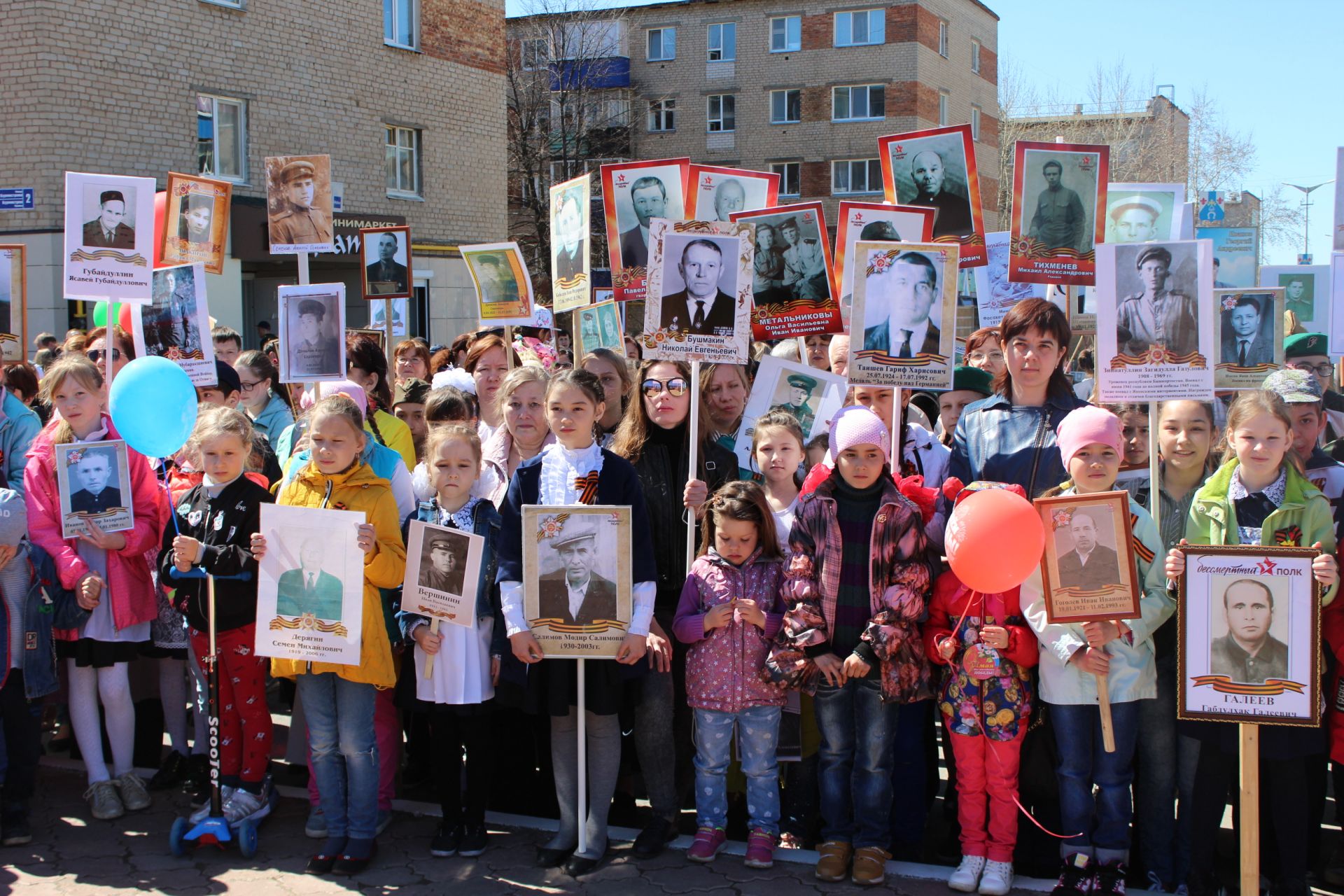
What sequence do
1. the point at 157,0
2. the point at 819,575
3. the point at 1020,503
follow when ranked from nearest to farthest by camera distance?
the point at 1020,503 → the point at 819,575 → the point at 157,0

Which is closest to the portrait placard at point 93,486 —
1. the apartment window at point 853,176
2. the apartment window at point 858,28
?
the apartment window at point 853,176

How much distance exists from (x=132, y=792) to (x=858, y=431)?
3532 millimetres

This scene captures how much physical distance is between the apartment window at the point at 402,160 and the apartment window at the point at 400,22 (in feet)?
5.39

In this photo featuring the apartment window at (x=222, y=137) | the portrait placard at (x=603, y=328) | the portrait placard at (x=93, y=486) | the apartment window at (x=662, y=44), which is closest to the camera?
the portrait placard at (x=93, y=486)

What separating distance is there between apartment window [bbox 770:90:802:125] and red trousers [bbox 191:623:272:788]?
38865 mm

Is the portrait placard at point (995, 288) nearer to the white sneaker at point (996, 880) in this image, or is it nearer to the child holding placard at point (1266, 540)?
the child holding placard at point (1266, 540)

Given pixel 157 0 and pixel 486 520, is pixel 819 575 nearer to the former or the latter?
pixel 486 520

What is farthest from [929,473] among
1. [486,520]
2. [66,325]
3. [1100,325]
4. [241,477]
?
[66,325]

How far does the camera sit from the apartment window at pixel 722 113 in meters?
41.8

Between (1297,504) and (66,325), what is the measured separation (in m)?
16.9

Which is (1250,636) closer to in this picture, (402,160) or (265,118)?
(265,118)

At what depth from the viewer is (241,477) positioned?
192 inches

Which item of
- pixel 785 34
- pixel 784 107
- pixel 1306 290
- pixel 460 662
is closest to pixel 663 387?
pixel 460 662

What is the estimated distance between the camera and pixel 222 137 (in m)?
19.4
